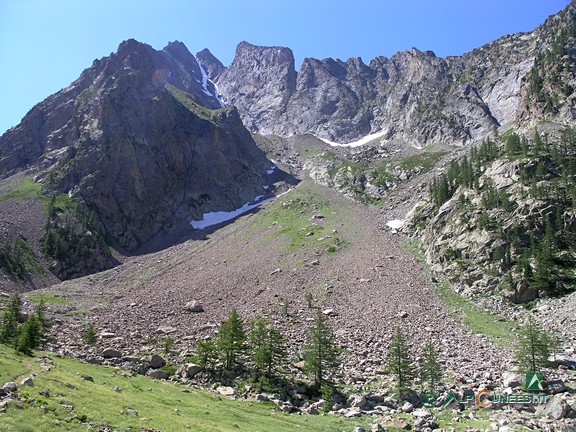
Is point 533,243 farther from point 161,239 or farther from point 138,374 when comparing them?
point 161,239

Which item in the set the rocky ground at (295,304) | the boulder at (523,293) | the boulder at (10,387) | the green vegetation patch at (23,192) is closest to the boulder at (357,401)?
the rocky ground at (295,304)

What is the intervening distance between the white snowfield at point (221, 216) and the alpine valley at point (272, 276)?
1.22 meters

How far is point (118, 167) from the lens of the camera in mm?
159500

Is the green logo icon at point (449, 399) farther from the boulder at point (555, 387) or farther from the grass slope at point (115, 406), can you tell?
the grass slope at point (115, 406)

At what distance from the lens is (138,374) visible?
129ft

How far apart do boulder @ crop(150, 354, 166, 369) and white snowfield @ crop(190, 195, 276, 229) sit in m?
117

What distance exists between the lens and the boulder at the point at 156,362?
42.0m

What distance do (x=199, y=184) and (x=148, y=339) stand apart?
451 feet

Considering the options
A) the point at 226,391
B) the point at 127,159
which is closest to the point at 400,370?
the point at 226,391

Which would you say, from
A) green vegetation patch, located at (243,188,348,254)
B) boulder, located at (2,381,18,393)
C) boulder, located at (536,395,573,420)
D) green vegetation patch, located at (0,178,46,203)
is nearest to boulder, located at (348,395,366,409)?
boulder, located at (536,395,573,420)

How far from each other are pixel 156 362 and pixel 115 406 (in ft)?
58.8

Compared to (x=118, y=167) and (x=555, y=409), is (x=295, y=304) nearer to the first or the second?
(x=555, y=409)

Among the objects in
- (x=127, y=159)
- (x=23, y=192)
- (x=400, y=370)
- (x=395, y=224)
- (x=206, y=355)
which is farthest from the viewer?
(x=127, y=159)

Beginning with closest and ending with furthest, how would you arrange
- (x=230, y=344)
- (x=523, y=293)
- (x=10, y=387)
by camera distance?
(x=10, y=387) < (x=230, y=344) < (x=523, y=293)
